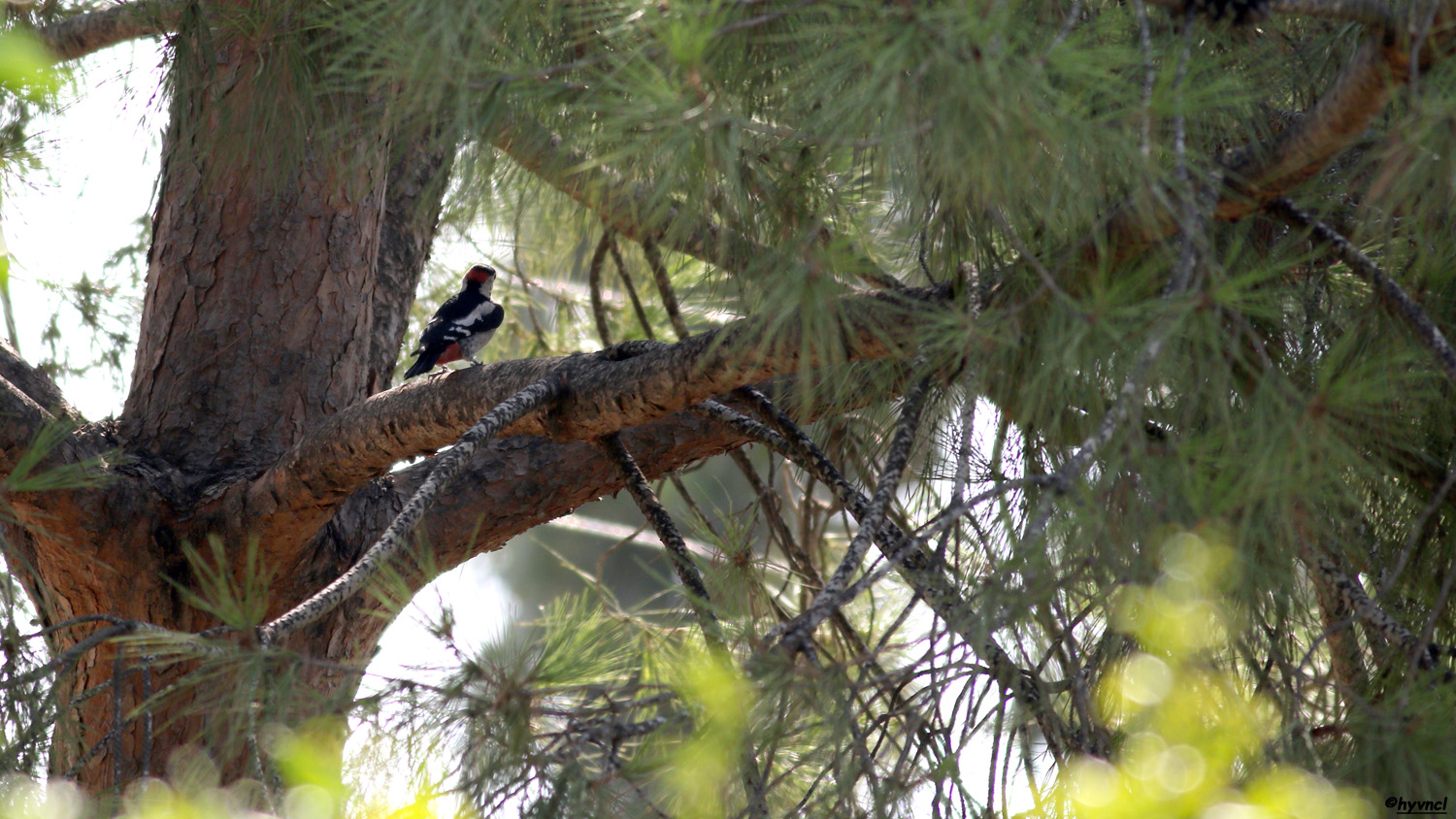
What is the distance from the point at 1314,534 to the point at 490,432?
759 mm

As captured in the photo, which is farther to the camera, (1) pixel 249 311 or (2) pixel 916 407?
(1) pixel 249 311

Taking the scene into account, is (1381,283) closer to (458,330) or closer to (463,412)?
(463,412)

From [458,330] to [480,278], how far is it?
307mm

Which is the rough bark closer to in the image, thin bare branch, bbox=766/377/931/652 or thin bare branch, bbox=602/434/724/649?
thin bare branch, bbox=602/434/724/649

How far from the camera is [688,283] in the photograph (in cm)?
215

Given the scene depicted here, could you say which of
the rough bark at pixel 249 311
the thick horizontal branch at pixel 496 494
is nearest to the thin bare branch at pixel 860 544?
the thick horizontal branch at pixel 496 494

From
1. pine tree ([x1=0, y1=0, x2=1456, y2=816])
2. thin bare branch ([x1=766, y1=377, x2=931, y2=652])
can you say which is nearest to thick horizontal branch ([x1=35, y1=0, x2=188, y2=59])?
pine tree ([x1=0, y1=0, x2=1456, y2=816])

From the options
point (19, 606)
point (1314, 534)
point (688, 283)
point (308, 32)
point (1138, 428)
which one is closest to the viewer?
point (1138, 428)

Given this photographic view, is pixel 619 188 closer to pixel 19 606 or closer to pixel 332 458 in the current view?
pixel 332 458

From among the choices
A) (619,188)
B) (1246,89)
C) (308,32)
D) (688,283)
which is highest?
(688,283)

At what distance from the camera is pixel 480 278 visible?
2643 mm

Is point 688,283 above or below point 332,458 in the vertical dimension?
above

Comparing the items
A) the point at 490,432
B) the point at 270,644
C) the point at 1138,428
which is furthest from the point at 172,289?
the point at 1138,428

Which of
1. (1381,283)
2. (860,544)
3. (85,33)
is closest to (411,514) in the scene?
(860,544)
